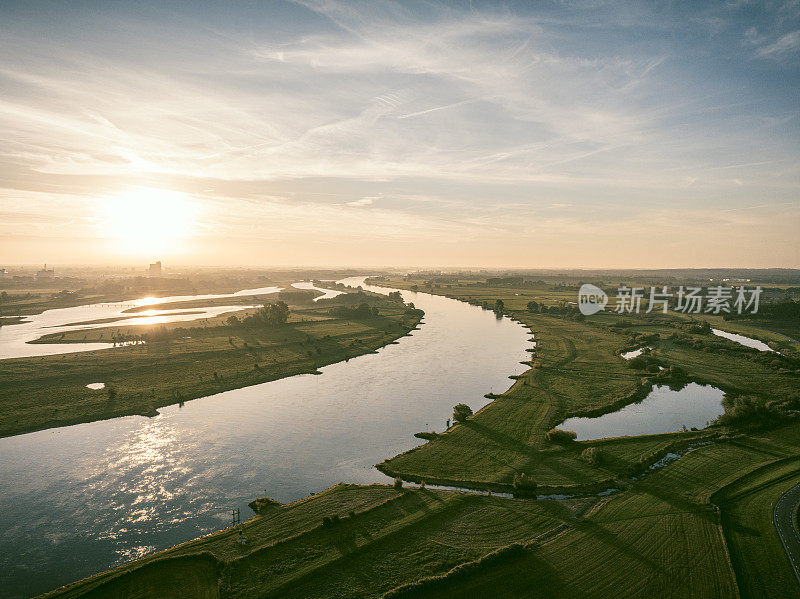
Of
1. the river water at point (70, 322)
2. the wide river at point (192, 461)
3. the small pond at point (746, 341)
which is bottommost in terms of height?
the river water at point (70, 322)

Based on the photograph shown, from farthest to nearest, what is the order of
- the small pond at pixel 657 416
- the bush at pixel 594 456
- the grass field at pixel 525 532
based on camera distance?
1. the small pond at pixel 657 416
2. the bush at pixel 594 456
3. the grass field at pixel 525 532

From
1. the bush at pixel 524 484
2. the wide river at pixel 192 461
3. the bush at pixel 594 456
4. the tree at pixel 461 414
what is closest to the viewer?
the wide river at pixel 192 461

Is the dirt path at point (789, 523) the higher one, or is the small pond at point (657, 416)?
the dirt path at point (789, 523)

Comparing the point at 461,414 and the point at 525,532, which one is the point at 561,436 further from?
the point at 525,532

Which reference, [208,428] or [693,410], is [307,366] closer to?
[208,428]

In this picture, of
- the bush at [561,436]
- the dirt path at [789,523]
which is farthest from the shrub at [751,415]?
the bush at [561,436]

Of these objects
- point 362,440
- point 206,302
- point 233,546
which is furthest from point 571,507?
point 206,302

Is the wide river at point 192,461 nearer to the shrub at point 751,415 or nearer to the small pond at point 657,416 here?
the small pond at point 657,416
